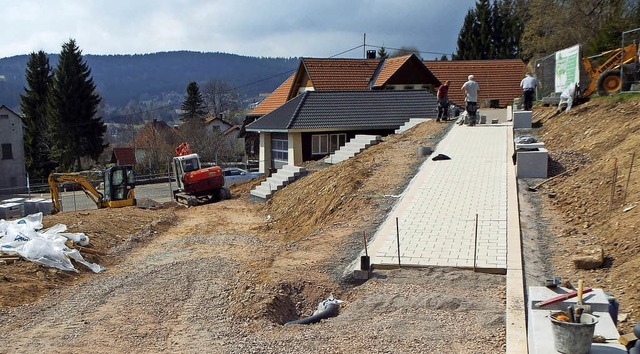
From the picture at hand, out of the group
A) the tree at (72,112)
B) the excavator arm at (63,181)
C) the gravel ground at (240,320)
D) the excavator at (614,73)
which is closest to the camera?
the gravel ground at (240,320)

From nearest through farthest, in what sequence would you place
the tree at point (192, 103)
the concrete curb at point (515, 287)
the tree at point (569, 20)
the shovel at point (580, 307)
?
the shovel at point (580, 307), the concrete curb at point (515, 287), the tree at point (569, 20), the tree at point (192, 103)

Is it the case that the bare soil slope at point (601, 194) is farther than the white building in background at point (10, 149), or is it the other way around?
the white building in background at point (10, 149)

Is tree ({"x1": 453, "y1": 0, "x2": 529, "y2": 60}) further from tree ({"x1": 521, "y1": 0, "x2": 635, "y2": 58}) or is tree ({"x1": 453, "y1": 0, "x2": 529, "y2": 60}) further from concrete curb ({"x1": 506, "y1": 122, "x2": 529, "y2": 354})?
concrete curb ({"x1": 506, "y1": 122, "x2": 529, "y2": 354})

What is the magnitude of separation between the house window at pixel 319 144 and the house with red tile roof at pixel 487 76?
1224cm

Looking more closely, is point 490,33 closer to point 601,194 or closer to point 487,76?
point 487,76

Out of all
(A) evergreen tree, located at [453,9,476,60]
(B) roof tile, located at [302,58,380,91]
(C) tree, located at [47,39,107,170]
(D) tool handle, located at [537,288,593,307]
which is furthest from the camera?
(A) evergreen tree, located at [453,9,476,60]

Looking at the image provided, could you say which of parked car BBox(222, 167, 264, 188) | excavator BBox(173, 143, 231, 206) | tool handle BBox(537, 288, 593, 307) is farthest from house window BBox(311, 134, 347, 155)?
tool handle BBox(537, 288, 593, 307)

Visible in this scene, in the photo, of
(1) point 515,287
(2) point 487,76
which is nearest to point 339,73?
(2) point 487,76

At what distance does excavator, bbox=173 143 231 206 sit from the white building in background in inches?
1178

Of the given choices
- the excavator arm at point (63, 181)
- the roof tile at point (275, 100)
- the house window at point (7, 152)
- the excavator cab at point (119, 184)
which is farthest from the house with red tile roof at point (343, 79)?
the house window at point (7, 152)

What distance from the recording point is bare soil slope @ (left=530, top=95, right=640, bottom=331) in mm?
7848

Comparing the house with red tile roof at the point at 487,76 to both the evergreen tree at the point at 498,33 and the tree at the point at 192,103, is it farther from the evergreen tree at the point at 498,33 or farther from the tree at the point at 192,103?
the tree at the point at 192,103

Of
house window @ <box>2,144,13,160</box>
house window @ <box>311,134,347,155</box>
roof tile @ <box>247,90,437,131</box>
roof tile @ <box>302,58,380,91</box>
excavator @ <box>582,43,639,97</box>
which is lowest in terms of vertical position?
house window @ <box>2,144,13,160</box>

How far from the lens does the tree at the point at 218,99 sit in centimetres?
10169
